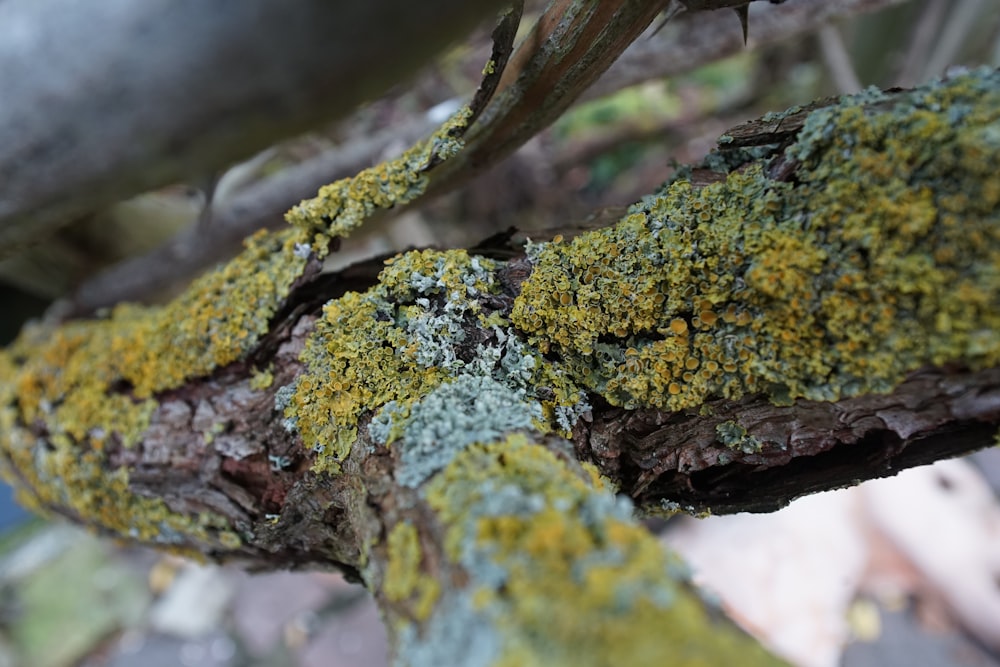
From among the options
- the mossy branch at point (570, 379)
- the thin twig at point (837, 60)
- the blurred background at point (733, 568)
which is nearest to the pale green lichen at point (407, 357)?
the mossy branch at point (570, 379)

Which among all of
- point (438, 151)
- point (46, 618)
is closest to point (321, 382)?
point (438, 151)

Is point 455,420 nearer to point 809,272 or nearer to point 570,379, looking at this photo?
point 570,379

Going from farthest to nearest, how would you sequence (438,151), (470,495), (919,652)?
(919,652) < (438,151) < (470,495)

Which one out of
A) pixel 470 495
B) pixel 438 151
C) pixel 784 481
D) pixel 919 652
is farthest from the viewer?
pixel 919 652

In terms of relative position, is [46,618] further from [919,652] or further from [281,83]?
[919,652]

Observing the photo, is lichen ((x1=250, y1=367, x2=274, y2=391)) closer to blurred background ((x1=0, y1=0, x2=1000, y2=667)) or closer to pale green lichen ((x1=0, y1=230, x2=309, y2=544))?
pale green lichen ((x1=0, y1=230, x2=309, y2=544))

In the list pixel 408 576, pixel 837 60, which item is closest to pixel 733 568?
pixel 837 60

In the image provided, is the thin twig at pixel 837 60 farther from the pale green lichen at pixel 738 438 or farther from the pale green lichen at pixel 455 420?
the pale green lichen at pixel 455 420

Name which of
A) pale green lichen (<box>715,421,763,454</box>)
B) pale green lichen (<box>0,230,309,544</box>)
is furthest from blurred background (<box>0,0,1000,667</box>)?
pale green lichen (<box>715,421,763,454</box>)
